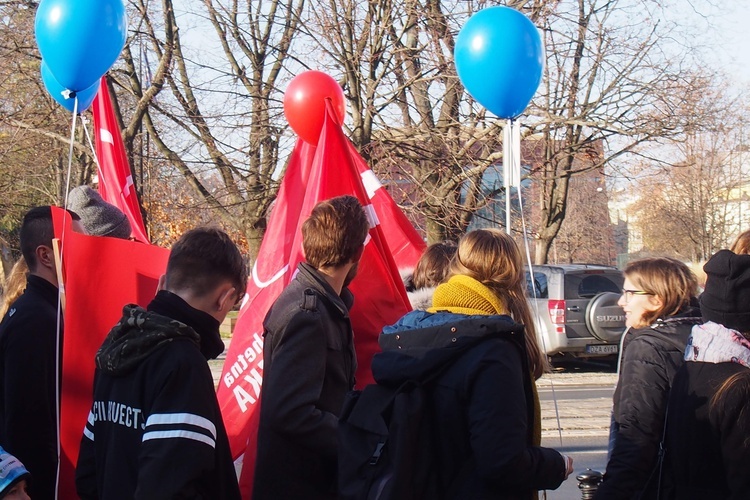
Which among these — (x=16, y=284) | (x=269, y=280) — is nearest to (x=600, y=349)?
(x=269, y=280)

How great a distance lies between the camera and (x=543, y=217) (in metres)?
18.2

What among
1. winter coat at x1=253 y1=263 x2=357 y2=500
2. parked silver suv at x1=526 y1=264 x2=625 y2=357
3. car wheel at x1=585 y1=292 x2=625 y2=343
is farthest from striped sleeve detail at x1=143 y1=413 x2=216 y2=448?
car wheel at x1=585 y1=292 x2=625 y2=343

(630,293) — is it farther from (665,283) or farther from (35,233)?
(35,233)

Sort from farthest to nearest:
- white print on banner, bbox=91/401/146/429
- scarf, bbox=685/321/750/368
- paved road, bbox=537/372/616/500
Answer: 1. paved road, bbox=537/372/616/500
2. scarf, bbox=685/321/750/368
3. white print on banner, bbox=91/401/146/429

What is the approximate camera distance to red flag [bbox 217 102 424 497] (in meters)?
3.72

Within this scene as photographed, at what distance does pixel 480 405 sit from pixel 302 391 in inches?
31.0

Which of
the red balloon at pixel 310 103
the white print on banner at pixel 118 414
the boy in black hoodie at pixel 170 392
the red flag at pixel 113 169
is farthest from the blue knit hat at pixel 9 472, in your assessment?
the red flag at pixel 113 169

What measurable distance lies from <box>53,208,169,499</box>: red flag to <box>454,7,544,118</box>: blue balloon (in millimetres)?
2793

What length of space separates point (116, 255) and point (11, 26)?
11010 mm

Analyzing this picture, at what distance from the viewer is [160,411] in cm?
229

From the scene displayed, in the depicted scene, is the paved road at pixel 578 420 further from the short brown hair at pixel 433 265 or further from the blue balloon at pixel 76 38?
the blue balloon at pixel 76 38

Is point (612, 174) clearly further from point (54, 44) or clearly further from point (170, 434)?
point (170, 434)

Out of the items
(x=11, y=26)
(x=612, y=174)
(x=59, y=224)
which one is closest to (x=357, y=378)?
(x=59, y=224)

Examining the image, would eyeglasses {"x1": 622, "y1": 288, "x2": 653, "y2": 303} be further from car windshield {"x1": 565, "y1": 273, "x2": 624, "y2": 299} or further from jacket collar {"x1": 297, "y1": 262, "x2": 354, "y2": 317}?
car windshield {"x1": 565, "y1": 273, "x2": 624, "y2": 299}
